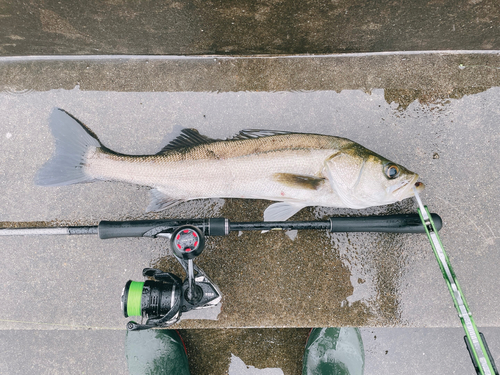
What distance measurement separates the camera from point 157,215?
283 cm

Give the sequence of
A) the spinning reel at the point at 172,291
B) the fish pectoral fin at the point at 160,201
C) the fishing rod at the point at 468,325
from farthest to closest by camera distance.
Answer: the fish pectoral fin at the point at 160,201 < the spinning reel at the point at 172,291 < the fishing rod at the point at 468,325

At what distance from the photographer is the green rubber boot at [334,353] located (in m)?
3.06

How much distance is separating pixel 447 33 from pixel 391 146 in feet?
3.59

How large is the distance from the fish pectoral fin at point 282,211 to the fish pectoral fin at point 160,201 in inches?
30.4

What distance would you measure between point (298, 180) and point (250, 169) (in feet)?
1.31

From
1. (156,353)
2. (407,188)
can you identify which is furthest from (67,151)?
(407,188)

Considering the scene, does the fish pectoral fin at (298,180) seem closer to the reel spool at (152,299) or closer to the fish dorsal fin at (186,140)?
the fish dorsal fin at (186,140)

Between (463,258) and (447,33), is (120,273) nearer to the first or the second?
(463,258)

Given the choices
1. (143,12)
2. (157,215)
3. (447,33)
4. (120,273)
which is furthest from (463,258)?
(143,12)

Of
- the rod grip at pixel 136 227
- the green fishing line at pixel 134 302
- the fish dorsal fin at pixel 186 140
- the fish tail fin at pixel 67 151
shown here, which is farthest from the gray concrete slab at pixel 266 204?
the green fishing line at pixel 134 302

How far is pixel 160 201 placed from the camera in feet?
8.64

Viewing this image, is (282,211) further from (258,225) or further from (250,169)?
(250,169)

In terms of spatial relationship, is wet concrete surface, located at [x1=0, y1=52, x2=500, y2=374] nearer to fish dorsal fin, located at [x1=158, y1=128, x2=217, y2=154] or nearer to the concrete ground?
the concrete ground

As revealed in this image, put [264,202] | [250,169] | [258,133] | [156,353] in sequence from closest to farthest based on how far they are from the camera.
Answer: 1. [250,169]
2. [258,133]
3. [264,202]
4. [156,353]
